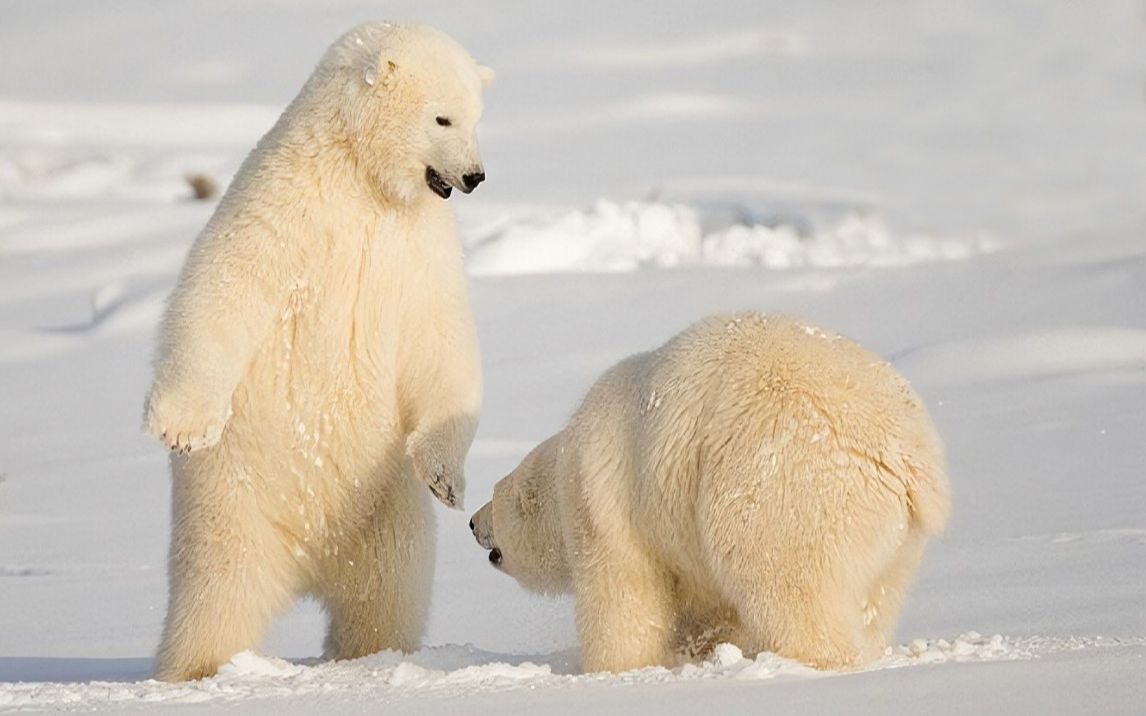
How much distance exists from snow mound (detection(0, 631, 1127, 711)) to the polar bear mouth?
5.16ft

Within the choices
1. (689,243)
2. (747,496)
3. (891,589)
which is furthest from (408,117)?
(689,243)

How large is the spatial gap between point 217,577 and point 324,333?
0.87 metres

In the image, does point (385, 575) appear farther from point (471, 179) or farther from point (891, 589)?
point (891, 589)

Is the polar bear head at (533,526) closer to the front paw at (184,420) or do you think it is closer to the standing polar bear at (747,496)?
the standing polar bear at (747,496)

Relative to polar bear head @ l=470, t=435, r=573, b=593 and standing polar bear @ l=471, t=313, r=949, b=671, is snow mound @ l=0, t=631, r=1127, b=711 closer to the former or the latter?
standing polar bear @ l=471, t=313, r=949, b=671

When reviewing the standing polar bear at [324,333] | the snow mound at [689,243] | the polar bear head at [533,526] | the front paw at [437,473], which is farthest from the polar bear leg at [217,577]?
the snow mound at [689,243]

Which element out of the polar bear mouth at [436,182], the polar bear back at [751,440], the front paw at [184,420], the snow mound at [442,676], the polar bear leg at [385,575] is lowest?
the polar bear leg at [385,575]

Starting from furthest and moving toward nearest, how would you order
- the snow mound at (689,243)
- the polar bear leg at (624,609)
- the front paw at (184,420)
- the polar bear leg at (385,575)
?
the snow mound at (689,243) → the polar bear leg at (385,575) → the front paw at (184,420) → the polar bear leg at (624,609)

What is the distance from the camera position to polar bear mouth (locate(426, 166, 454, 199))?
18.7 feet

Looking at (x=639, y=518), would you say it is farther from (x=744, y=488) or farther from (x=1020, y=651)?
(x=1020, y=651)

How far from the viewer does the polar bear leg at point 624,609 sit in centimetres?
501

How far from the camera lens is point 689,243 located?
1728 cm

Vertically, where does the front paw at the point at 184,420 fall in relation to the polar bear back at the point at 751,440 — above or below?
below

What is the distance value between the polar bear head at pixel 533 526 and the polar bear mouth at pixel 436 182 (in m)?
0.90
